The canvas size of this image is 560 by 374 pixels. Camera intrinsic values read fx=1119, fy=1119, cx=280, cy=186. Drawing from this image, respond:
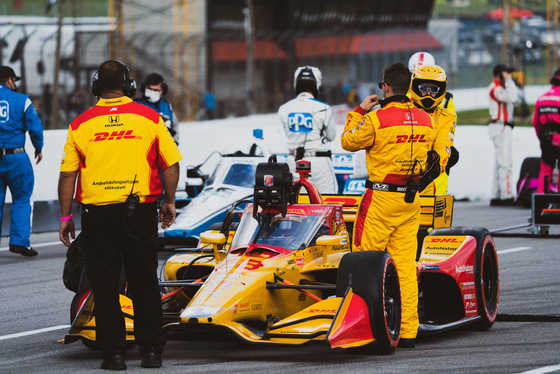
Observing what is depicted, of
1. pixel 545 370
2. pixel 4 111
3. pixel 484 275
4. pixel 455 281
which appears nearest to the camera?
pixel 545 370

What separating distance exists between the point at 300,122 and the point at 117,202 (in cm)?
500

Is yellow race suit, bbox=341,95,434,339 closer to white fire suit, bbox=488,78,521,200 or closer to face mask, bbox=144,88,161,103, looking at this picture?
face mask, bbox=144,88,161,103

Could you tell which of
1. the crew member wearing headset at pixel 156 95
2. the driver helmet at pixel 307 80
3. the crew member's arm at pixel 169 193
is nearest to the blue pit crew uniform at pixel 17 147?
the crew member wearing headset at pixel 156 95

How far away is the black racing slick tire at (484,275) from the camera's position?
8078 mm

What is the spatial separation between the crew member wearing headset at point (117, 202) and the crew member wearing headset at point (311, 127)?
15.5ft

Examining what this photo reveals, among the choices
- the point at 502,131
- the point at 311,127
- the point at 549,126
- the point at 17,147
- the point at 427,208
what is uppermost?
the point at 311,127

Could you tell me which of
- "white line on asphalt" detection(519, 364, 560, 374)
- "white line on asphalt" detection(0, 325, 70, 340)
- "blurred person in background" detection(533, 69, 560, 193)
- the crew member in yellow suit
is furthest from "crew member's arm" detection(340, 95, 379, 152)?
"blurred person in background" detection(533, 69, 560, 193)

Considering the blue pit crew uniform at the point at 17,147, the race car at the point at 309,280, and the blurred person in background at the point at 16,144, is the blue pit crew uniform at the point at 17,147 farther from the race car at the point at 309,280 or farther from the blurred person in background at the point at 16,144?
the race car at the point at 309,280

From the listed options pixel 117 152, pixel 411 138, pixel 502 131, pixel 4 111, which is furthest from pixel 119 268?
pixel 502 131

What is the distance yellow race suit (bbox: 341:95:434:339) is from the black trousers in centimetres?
149

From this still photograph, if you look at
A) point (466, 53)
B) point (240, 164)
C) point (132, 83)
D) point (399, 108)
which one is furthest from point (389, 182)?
point (466, 53)

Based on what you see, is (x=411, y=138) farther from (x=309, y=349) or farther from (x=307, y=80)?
(x=307, y=80)

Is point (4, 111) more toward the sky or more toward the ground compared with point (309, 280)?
more toward the sky

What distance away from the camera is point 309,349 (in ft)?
23.8
